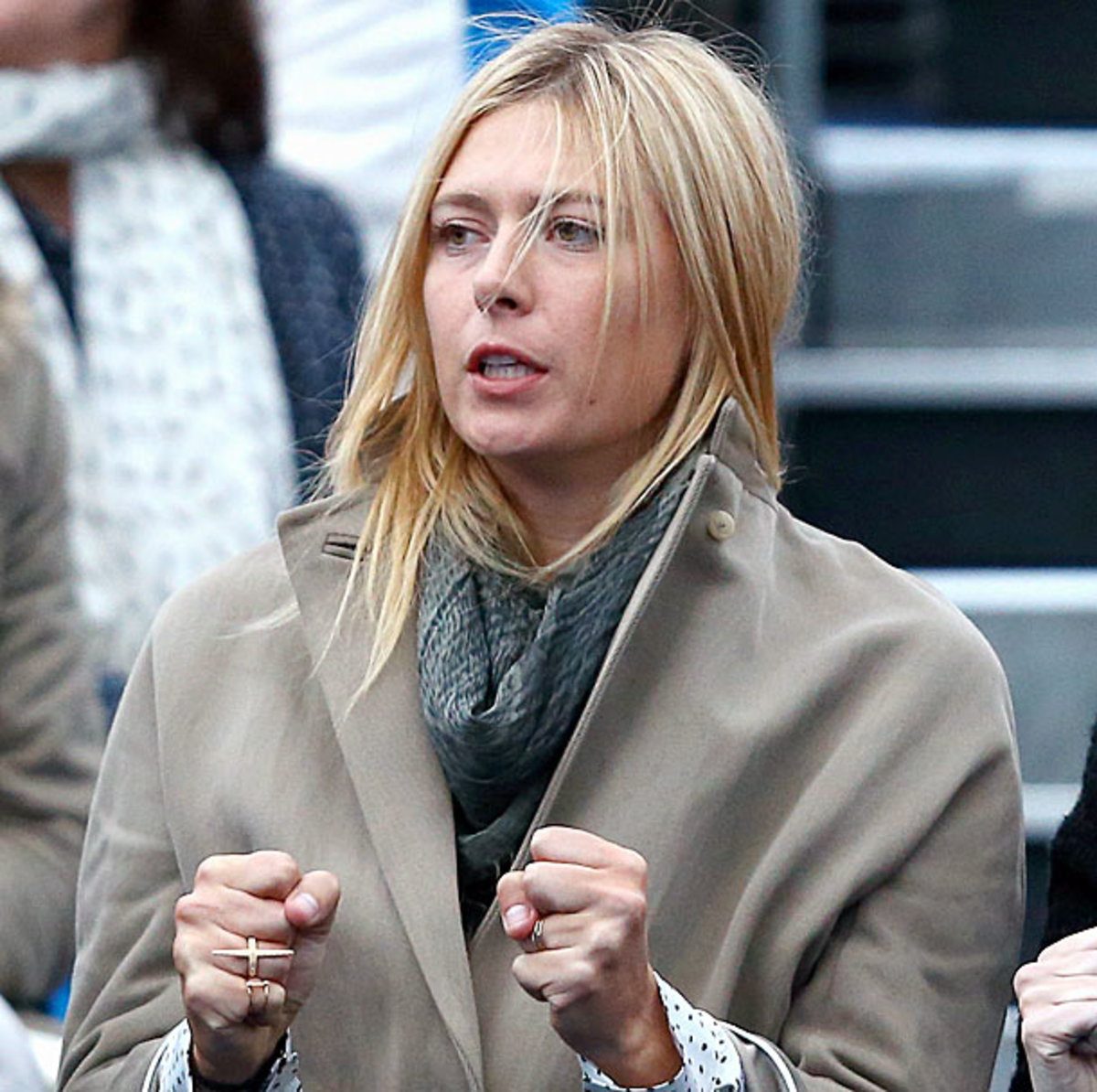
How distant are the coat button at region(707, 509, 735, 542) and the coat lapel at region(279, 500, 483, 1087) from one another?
29 cm

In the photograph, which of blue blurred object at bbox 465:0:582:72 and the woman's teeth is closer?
the woman's teeth

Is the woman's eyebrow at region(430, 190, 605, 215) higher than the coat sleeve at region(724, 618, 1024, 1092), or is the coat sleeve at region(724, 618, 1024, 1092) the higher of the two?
the woman's eyebrow at region(430, 190, 605, 215)

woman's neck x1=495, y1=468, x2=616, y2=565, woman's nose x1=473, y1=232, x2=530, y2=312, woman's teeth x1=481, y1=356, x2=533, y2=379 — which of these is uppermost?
woman's nose x1=473, y1=232, x2=530, y2=312

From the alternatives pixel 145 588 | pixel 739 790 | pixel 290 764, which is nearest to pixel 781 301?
pixel 739 790

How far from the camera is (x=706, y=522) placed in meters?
2.29

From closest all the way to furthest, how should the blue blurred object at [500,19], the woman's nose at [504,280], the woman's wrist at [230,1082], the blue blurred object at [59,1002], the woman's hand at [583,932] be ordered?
the woman's hand at [583,932] → the woman's wrist at [230,1082] → the woman's nose at [504,280] → the blue blurred object at [500,19] → the blue blurred object at [59,1002]

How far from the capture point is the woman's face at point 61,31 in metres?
3.54

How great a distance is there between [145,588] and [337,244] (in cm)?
57

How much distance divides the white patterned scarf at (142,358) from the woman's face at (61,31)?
0.03 meters

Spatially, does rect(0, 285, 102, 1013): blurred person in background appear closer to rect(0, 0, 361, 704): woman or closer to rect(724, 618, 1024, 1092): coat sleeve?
rect(0, 0, 361, 704): woman

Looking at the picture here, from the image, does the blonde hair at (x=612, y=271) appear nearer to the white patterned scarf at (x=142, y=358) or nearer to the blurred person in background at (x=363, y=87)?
the white patterned scarf at (x=142, y=358)

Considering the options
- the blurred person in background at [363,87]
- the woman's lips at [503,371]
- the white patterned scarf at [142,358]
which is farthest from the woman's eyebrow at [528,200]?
the blurred person in background at [363,87]

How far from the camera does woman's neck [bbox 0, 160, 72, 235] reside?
3611mm

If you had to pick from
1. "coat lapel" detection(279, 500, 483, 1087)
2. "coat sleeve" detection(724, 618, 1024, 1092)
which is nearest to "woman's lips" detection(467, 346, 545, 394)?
"coat lapel" detection(279, 500, 483, 1087)
